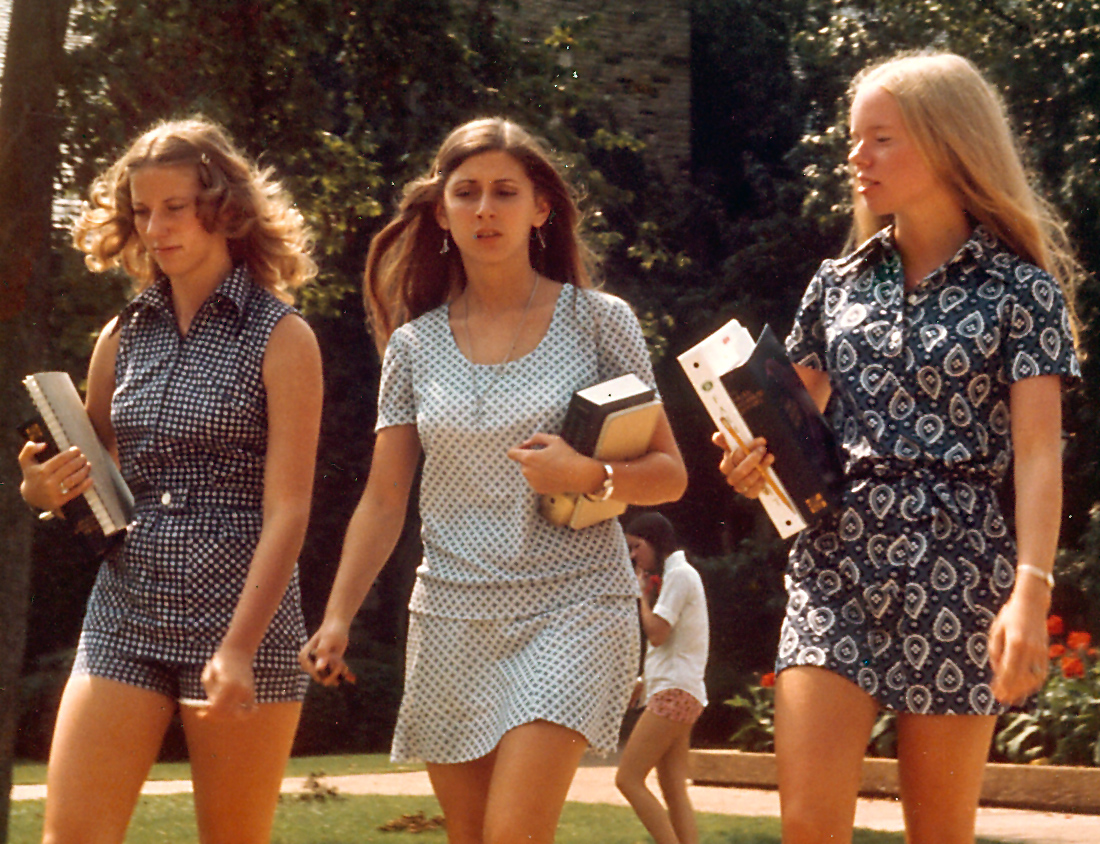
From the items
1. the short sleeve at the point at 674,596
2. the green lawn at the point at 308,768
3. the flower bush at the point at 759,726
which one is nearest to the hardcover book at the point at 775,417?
the short sleeve at the point at 674,596

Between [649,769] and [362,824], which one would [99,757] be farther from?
[362,824]

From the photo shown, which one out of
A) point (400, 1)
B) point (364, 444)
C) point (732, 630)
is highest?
point (400, 1)

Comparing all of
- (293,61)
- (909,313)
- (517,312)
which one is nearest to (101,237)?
(517,312)

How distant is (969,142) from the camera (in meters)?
3.49

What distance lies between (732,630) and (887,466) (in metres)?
14.8

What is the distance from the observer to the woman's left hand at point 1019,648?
10.4 feet

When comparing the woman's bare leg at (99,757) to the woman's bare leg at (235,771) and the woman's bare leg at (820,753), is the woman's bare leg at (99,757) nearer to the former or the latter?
the woman's bare leg at (235,771)

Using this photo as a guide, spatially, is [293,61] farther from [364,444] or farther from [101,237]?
[364,444]

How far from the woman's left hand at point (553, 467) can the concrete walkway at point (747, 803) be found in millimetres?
5918

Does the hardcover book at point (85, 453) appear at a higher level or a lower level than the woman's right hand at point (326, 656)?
higher

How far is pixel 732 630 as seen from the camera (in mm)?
18047

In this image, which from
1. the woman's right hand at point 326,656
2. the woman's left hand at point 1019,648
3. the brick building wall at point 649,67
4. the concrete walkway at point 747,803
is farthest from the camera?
the brick building wall at point 649,67

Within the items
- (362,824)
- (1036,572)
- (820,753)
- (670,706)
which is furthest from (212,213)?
(362,824)

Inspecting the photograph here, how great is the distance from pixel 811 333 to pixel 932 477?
0.49 meters
